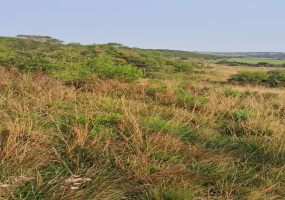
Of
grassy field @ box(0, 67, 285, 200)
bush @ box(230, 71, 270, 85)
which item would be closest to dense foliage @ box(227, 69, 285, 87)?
bush @ box(230, 71, 270, 85)

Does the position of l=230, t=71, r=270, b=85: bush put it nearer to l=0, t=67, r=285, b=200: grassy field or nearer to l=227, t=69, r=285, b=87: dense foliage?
l=227, t=69, r=285, b=87: dense foliage

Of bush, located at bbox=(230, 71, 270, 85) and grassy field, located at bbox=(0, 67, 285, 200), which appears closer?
grassy field, located at bbox=(0, 67, 285, 200)

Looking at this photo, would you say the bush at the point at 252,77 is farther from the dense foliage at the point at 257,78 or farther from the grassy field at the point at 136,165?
the grassy field at the point at 136,165

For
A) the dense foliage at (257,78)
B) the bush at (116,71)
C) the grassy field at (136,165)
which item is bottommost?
the grassy field at (136,165)

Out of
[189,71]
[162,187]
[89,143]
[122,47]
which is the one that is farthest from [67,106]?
[122,47]

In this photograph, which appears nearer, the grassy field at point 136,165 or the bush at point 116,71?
the grassy field at point 136,165

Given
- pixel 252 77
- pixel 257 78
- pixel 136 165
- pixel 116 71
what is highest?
pixel 116 71

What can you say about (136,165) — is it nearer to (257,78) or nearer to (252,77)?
(252,77)

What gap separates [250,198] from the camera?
59.5 inches

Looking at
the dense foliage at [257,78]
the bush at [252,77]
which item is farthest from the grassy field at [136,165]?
the bush at [252,77]

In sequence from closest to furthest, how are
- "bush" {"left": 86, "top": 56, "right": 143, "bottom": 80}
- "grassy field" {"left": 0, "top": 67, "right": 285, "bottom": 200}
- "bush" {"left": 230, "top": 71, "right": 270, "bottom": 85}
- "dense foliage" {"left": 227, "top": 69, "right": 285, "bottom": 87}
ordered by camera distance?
"grassy field" {"left": 0, "top": 67, "right": 285, "bottom": 200}, "bush" {"left": 86, "top": 56, "right": 143, "bottom": 80}, "dense foliage" {"left": 227, "top": 69, "right": 285, "bottom": 87}, "bush" {"left": 230, "top": 71, "right": 270, "bottom": 85}

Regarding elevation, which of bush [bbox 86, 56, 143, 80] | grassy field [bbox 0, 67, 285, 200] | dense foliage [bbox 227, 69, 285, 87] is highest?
bush [bbox 86, 56, 143, 80]

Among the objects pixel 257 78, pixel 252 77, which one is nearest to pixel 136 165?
pixel 252 77

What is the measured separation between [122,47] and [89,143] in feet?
151
